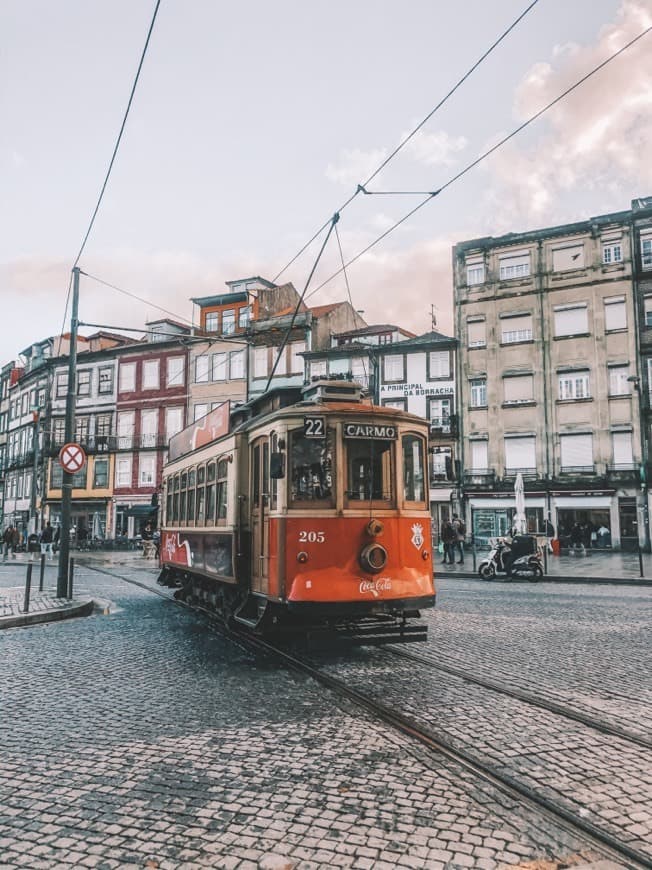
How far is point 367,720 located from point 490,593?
1119 centimetres

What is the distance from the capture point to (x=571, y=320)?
39.6m

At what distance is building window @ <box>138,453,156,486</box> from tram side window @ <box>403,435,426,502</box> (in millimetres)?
40866

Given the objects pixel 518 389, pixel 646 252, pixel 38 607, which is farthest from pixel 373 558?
pixel 646 252

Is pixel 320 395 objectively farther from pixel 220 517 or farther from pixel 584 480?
pixel 584 480

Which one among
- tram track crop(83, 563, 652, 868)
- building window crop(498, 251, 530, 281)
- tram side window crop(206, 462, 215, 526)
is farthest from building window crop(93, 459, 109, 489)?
tram track crop(83, 563, 652, 868)

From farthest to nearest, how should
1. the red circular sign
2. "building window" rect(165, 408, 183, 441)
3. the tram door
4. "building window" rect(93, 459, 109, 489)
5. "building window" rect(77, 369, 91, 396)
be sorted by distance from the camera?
"building window" rect(77, 369, 91, 396) < "building window" rect(93, 459, 109, 489) < "building window" rect(165, 408, 183, 441) < the red circular sign < the tram door

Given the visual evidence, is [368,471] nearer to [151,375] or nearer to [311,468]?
[311,468]

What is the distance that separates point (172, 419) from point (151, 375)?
3.63m

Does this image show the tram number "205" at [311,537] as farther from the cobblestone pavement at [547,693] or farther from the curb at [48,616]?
the curb at [48,616]

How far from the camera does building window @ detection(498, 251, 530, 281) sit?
135 feet

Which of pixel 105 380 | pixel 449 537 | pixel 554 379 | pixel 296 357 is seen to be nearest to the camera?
pixel 449 537

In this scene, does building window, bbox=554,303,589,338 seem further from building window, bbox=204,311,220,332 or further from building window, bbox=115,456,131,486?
building window, bbox=115,456,131,486

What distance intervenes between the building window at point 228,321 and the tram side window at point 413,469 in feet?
126

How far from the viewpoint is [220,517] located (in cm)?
1042
